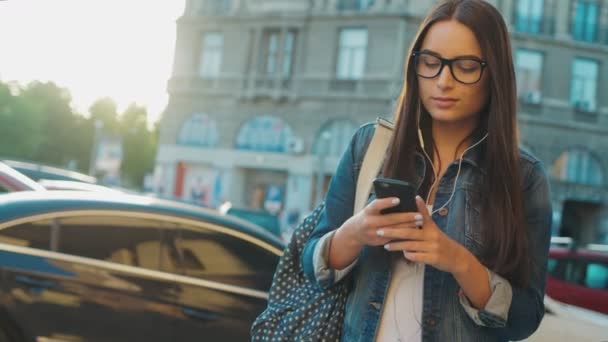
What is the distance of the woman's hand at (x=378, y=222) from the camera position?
1.54 meters

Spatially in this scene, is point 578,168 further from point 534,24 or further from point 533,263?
point 533,263

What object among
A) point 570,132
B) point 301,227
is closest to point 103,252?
point 301,227

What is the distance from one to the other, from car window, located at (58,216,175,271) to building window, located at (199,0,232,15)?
29.7m

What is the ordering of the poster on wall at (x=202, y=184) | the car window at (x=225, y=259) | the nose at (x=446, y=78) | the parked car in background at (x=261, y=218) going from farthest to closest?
1. the poster on wall at (x=202, y=184)
2. the parked car in background at (x=261, y=218)
3. the car window at (x=225, y=259)
4. the nose at (x=446, y=78)

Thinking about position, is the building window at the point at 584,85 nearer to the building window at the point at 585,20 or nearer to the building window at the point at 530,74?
the building window at the point at 585,20

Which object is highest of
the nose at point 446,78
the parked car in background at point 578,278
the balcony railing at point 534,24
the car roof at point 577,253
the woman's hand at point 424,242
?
the balcony railing at point 534,24

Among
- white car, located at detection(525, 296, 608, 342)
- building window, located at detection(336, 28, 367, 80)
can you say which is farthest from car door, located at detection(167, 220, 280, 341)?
building window, located at detection(336, 28, 367, 80)

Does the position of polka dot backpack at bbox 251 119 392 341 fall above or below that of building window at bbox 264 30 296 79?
below

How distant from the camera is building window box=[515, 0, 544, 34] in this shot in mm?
29156

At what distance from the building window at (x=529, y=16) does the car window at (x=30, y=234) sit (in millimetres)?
28318

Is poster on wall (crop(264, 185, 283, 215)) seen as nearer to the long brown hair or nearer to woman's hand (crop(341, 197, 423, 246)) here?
the long brown hair

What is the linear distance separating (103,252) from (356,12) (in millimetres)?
26905

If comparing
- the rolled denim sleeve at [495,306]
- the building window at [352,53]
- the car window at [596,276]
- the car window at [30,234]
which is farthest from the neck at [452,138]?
the building window at [352,53]

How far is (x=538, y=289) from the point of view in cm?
176
